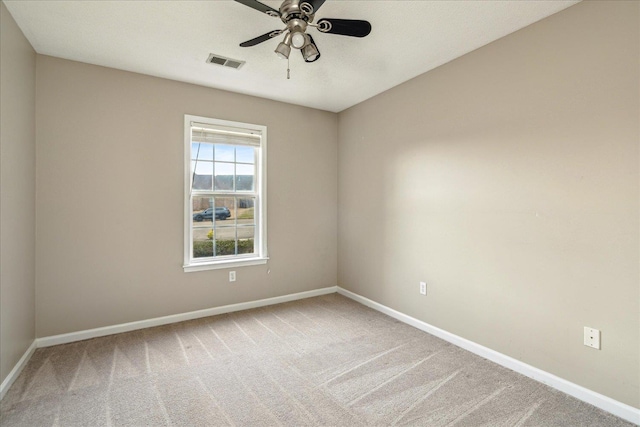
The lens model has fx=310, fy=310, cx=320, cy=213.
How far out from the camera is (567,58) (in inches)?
81.7

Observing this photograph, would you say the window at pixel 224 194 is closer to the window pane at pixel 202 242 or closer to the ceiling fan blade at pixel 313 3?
the window pane at pixel 202 242

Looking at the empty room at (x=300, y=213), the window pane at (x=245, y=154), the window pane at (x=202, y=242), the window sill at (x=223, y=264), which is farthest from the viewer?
the window pane at (x=245, y=154)

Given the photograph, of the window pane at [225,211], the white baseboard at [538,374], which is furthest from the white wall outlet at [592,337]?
the window pane at [225,211]

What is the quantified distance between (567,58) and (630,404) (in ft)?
7.15

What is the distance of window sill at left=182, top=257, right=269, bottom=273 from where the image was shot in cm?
341

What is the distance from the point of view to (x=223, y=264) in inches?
142

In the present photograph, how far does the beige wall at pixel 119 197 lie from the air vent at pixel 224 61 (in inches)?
26.7

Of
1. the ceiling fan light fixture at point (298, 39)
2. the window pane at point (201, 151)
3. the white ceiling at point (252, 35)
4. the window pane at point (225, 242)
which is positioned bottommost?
the window pane at point (225, 242)

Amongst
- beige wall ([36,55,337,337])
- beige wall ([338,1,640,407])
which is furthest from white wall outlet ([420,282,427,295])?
beige wall ([36,55,337,337])

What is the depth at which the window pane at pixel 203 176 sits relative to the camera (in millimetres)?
3506

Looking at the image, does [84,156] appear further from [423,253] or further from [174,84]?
[423,253]

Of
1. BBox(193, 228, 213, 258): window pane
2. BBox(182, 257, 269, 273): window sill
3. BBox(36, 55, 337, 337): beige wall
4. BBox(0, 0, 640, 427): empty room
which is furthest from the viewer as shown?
BBox(193, 228, 213, 258): window pane

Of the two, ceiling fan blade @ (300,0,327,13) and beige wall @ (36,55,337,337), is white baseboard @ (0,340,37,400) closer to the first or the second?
beige wall @ (36,55,337,337)

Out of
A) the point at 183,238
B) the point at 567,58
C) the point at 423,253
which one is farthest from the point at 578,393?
the point at 183,238
